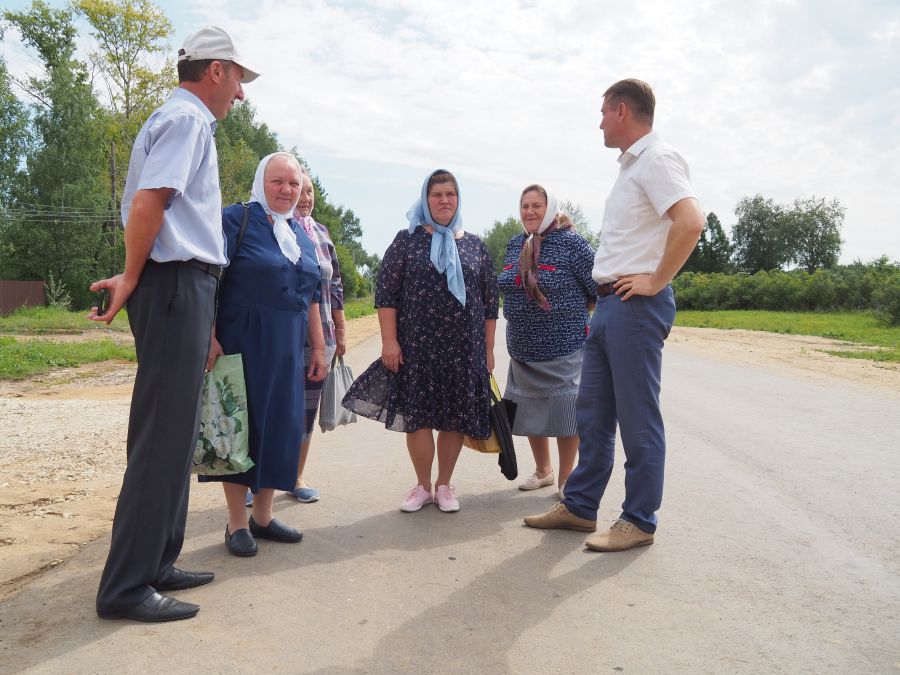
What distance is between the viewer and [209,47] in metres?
3.28

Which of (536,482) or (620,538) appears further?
(536,482)

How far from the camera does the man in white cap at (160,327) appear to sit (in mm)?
3006

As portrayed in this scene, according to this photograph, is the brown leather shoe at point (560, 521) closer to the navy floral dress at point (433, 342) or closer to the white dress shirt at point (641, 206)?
the navy floral dress at point (433, 342)

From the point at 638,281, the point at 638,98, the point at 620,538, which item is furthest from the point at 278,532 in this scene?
the point at 638,98

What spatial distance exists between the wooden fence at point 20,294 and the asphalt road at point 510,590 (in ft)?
117

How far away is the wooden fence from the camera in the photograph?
35.4m

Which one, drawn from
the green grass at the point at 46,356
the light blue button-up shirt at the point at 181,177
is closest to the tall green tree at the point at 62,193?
the green grass at the point at 46,356

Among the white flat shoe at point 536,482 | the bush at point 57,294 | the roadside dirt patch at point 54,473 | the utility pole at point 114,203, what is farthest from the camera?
the utility pole at point 114,203

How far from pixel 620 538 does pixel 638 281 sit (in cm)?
137

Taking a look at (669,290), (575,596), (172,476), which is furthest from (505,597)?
(669,290)

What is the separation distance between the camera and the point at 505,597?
3373 millimetres

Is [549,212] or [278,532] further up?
[549,212]

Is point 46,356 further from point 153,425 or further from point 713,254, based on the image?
point 713,254

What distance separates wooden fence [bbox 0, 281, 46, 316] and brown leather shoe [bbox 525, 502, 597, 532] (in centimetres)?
3686
